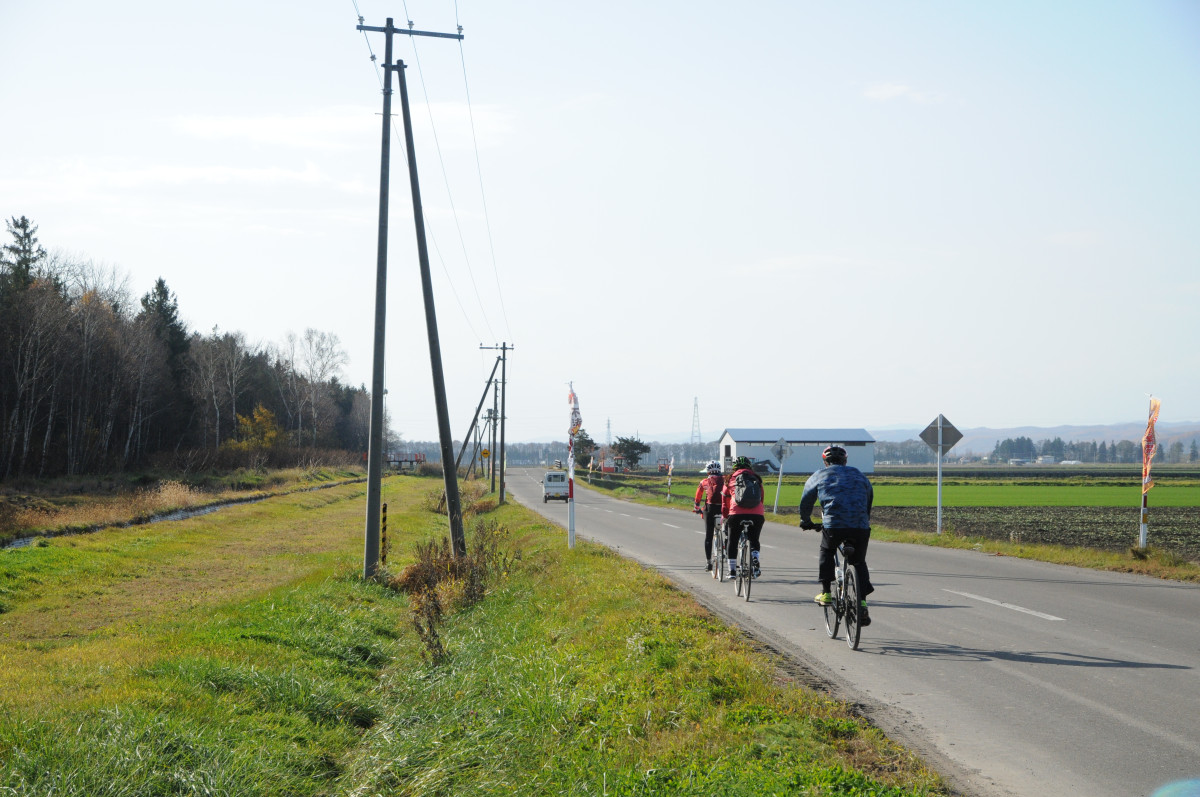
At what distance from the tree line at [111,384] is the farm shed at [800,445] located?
165ft

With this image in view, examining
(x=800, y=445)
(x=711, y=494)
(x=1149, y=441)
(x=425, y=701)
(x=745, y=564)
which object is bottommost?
(x=425, y=701)

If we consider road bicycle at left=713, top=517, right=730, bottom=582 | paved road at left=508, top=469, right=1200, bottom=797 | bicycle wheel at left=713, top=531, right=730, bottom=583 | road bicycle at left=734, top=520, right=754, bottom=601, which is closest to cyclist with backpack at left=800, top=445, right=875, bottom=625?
paved road at left=508, top=469, right=1200, bottom=797

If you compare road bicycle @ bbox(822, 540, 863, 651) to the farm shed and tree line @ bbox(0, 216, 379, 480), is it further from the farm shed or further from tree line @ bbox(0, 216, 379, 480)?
the farm shed

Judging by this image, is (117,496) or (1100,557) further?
(117,496)

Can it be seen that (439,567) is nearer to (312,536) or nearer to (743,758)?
(743,758)

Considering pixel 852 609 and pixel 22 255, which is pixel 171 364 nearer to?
pixel 22 255

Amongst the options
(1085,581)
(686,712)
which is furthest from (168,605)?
(1085,581)

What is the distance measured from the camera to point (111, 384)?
58.0 m

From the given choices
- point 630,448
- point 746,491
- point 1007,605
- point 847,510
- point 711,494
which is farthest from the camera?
point 630,448

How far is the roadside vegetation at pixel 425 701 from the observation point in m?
5.00

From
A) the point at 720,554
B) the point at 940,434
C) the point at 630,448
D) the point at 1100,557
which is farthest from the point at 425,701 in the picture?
the point at 630,448

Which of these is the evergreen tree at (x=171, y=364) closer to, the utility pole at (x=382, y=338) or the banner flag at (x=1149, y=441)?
the utility pole at (x=382, y=338)

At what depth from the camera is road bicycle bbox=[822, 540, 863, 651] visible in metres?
8.37

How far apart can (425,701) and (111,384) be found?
59289mm
